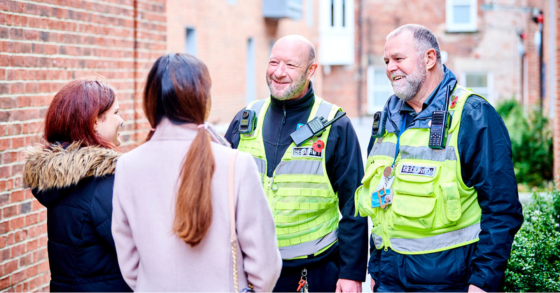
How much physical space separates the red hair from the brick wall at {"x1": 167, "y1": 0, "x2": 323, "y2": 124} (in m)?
9.33

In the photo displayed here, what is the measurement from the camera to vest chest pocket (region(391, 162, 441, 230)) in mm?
2811

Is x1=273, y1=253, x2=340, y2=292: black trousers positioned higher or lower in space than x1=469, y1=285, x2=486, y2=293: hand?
lower

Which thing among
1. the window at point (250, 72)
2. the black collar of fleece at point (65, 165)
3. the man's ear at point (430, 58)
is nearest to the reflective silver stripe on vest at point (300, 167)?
the man's ear at point (430, 58)

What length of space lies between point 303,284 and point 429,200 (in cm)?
91

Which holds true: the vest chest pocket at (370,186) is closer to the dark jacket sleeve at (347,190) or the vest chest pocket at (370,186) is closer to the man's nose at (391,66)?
the dark jacket sleeve at (347,190)

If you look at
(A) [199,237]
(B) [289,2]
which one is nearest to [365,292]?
(A) [199,237]

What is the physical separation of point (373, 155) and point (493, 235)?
0.77 metres

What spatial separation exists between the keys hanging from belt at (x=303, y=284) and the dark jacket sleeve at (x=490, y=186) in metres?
0.94

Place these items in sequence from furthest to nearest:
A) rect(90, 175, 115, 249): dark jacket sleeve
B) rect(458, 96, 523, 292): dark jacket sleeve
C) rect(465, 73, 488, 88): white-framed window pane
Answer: rect(465, 73, 488, 88): white-framed window pane, rect(458, 96, 523, 292): dark jacket sleeve, rect(90, 175, 115, 249): dark jacket sleeve

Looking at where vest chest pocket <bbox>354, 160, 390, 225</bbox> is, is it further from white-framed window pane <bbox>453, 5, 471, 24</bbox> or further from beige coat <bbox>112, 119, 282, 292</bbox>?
white-framed window pane <bbox>453, 5, 471, 24</bbox>

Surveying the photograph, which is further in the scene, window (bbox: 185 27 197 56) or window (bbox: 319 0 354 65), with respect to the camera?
window (bbox: 319 0 354 65)

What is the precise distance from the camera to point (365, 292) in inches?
214

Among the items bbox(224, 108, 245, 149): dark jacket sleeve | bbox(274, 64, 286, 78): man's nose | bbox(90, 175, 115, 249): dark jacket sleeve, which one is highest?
bbox(274, 64, 286, 78): man's nose

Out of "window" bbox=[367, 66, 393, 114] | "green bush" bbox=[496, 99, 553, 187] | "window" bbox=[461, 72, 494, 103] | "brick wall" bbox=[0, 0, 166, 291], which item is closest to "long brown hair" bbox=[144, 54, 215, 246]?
"brick wall" bbox=[0, 0, 166, 291]
